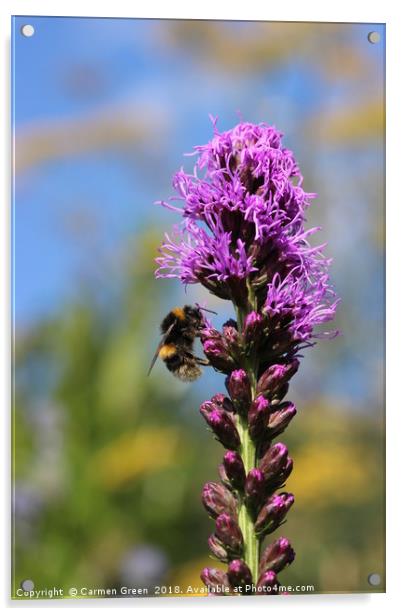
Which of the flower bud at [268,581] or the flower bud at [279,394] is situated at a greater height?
the flower bud at [279,394]

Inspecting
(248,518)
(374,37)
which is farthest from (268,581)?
(374,37)

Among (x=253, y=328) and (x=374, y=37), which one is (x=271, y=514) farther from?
(x=374, y=37)

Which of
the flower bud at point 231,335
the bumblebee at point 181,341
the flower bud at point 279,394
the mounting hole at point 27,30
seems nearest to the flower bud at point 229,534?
the flower bud at point 279,394

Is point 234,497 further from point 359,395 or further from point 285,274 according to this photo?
point 359,395

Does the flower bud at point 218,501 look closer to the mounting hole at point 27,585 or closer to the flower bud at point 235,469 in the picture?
the flower bud at point 235,469

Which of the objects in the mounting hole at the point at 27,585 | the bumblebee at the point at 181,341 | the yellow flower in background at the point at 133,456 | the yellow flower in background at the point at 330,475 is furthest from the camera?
the yellow flower in background at the point at 133,456

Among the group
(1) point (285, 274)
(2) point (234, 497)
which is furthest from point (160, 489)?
(1) point (285, 274)

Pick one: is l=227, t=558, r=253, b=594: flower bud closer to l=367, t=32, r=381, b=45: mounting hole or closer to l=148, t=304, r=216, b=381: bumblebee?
l=148, t=304, r=216, b=381: bumblebee
